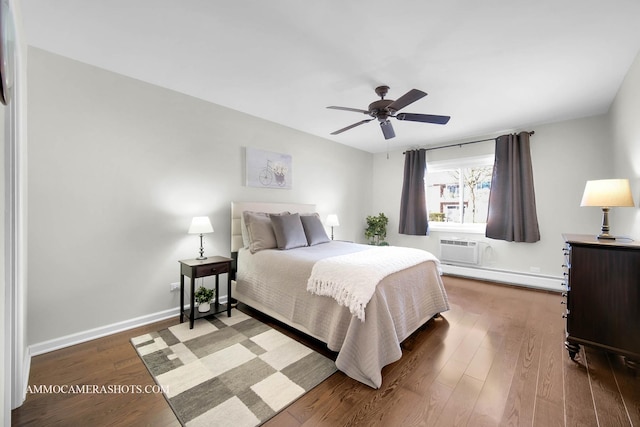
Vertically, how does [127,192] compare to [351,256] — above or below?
above

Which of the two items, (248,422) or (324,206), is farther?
(324,206)

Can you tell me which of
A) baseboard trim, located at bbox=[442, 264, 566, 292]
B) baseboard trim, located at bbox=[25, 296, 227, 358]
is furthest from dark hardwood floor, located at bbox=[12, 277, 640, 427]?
baseboard trim, located at bbox=[442, 264, 566, 292]

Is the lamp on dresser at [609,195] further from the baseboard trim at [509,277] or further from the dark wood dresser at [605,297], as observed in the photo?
the baseboard trim at [509,277]

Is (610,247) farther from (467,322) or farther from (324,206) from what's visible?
(324,206)

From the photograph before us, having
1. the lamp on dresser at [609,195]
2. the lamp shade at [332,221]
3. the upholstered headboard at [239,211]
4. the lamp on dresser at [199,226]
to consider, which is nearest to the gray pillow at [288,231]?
the upholstered headboard at [239,211]

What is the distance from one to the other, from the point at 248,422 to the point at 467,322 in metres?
2.35

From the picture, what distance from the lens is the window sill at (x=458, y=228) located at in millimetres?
4444

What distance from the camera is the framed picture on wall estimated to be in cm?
354

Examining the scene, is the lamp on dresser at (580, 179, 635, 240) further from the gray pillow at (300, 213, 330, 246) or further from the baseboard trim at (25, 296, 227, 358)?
the baseboard trim at (25, 296, 227, 358)

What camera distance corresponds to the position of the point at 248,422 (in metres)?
1.43

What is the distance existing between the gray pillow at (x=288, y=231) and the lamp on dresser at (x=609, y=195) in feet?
9.10

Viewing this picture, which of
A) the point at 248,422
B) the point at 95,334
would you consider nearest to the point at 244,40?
the point at 248,422

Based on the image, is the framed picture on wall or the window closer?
the framed picture on wall

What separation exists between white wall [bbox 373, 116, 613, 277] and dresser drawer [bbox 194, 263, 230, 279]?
13.5 feet
